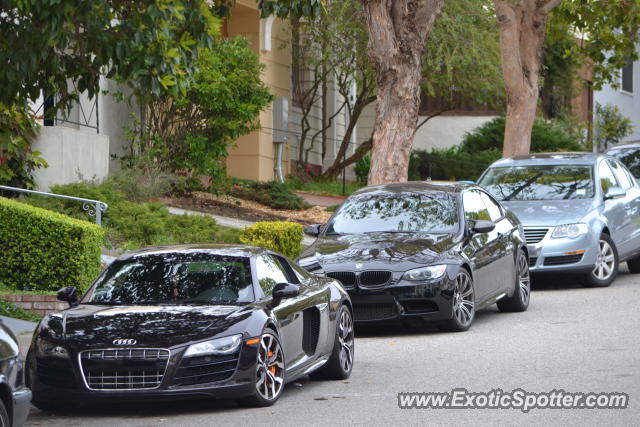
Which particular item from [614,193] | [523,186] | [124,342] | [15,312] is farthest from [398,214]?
[124,342]

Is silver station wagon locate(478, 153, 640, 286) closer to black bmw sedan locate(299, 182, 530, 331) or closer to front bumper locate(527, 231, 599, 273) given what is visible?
front bumper locate(527, 231, 599, 273)

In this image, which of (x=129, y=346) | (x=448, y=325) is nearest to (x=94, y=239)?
(x=448, y=325)

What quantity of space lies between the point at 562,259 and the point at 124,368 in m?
9.55

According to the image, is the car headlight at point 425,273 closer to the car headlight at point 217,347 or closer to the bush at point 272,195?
the car headlight at point 217,347

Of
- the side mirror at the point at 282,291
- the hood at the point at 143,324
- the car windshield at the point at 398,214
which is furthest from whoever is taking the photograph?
the car windshield at the point at 398,214

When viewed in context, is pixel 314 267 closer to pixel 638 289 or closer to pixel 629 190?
pixel 638 289

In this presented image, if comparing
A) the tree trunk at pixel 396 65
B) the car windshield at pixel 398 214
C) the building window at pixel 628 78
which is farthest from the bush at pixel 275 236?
the building window at pixel 628 78

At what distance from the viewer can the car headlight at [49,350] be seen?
8.06m

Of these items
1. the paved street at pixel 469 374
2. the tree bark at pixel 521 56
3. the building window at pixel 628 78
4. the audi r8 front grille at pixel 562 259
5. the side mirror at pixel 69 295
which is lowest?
the paved street at pixel 469 374

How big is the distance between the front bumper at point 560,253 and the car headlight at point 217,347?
8846 mm

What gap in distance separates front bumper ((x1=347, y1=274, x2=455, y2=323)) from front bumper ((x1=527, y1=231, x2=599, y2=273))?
4.39 meters

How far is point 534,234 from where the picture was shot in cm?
1634

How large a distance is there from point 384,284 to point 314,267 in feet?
2.47

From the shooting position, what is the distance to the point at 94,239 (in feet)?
44.5
